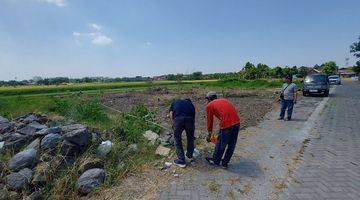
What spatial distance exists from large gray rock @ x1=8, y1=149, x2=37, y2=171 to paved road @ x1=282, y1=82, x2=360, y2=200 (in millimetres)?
4559

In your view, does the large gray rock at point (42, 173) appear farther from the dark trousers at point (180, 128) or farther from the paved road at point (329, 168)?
the paved road at point (329, 168)

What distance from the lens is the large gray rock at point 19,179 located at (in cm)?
539

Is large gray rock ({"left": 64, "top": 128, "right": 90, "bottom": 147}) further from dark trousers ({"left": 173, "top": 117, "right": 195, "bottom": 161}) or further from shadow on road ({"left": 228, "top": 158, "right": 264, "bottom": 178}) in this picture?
shadow on road ({"left": 228, "top": 158, "right": 264, "bottom": 178})

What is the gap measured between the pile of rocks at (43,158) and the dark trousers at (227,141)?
7.32 feet

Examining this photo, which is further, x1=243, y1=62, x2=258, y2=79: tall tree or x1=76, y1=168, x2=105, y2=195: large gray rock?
x1=243, y1=62, x2=258, y2=79: tall tree

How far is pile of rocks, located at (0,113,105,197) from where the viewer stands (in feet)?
17.9

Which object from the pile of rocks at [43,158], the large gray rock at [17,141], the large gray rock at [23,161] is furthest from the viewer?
the large gray rock at [17,141]

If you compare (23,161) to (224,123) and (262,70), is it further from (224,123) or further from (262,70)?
(262,70)

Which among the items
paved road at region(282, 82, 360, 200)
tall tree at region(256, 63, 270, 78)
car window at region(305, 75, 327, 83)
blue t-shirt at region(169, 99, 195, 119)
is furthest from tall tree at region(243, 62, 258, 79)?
blue t-shirt at region(169, 99, 195, 119)

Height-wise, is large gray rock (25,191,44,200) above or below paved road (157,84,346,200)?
below

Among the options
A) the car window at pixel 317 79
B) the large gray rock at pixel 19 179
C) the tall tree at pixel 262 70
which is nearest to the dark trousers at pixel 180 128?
the large gray rock at pixel 19 179

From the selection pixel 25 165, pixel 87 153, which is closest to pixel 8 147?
pixel 25 165

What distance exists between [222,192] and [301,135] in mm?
5028

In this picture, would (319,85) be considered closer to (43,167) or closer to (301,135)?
(301,135)
